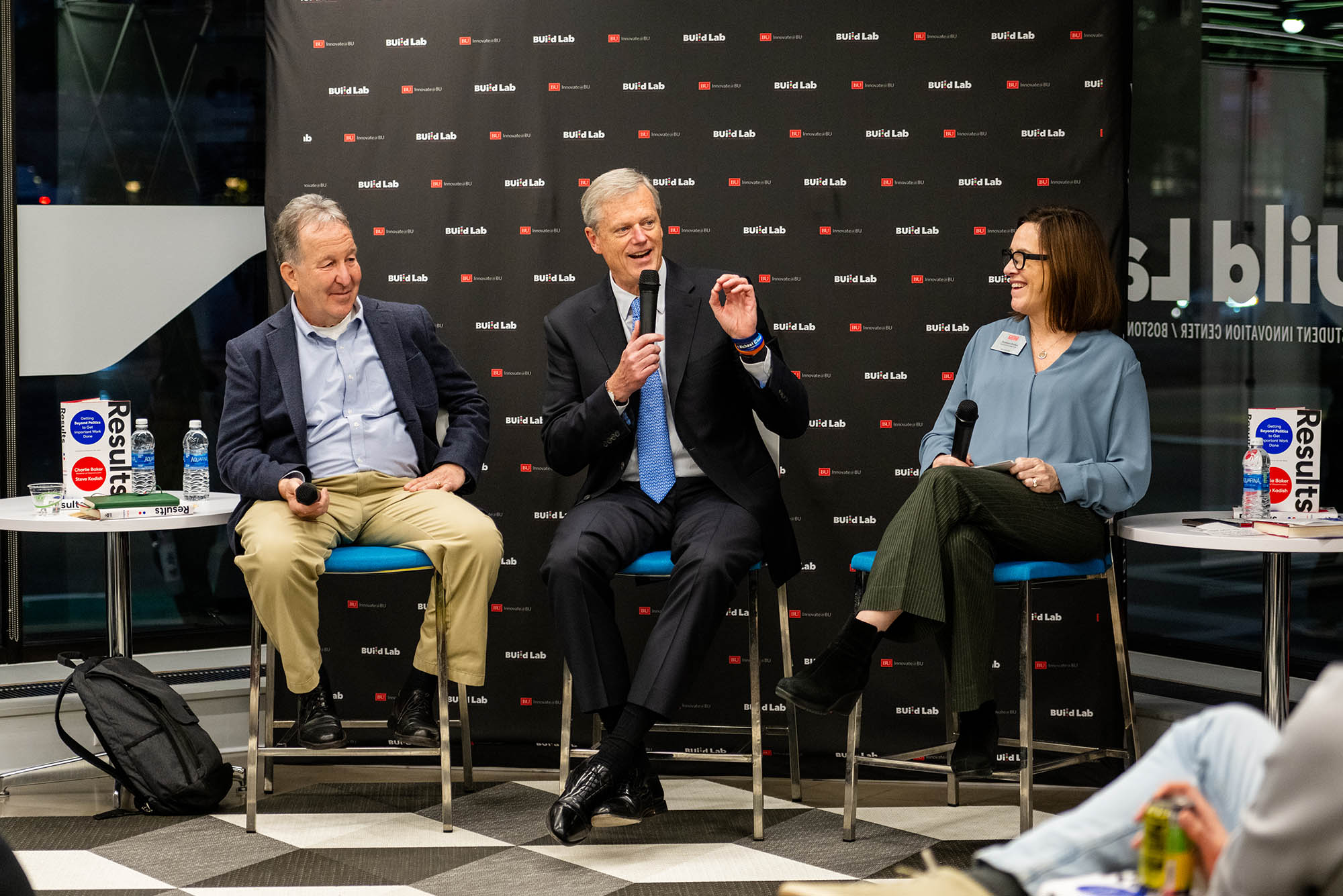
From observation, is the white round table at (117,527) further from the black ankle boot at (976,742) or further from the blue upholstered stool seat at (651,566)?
the black ankle boot at (976,742)

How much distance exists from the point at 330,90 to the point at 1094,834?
128 inches

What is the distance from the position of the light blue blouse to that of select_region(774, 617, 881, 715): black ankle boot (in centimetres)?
60

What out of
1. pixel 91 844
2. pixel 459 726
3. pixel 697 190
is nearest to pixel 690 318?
pixel 697 190

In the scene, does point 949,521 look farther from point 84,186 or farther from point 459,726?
point 84,186

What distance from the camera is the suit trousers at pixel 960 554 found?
301cm

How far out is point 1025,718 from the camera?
3.10 m

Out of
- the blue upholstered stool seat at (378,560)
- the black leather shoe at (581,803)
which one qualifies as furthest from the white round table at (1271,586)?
the blue upholstered stool seat at (378,560)

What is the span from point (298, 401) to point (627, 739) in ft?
4.20

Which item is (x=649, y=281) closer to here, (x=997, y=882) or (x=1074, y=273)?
(x=1074, y=273)

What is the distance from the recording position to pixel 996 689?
152 inches

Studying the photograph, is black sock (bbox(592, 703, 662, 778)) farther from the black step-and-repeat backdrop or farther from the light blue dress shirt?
the light blue dress shirt

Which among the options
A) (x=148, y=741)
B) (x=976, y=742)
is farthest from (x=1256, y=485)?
(x=148, y=741)

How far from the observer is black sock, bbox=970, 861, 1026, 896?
5.43 feet

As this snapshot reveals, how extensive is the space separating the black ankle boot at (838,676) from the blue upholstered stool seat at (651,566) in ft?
1.21
